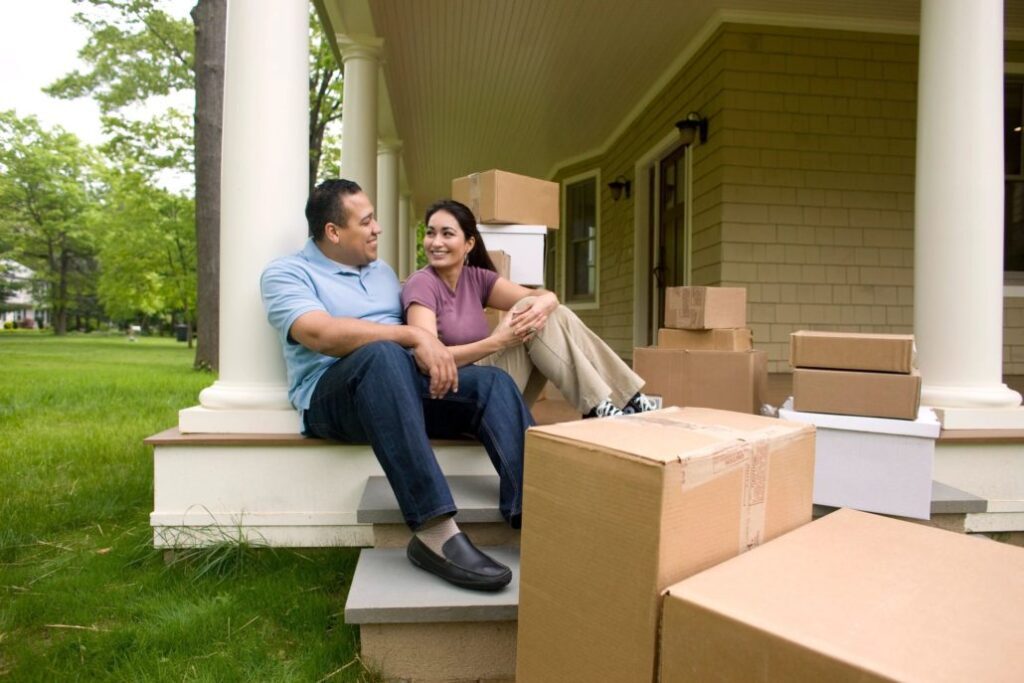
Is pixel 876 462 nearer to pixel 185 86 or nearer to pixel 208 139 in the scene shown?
pixel 208 139

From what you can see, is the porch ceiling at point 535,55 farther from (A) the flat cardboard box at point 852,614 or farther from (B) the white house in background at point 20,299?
(B) the white house in background at point 20,299

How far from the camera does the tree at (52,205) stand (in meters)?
16.9

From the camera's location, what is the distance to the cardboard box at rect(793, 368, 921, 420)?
206 cm

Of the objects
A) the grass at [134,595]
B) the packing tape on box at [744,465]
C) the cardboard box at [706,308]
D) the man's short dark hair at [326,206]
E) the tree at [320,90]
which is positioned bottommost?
the grass at [134,595]

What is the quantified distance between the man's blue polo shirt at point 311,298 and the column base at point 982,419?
78.7 inches

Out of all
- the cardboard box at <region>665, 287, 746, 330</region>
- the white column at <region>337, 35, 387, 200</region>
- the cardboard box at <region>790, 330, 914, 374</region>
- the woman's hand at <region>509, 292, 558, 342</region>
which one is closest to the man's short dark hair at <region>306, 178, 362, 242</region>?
the woman's hand at <region>509, 292, 558, 342</region>

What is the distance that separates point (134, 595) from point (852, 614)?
6.07 feet

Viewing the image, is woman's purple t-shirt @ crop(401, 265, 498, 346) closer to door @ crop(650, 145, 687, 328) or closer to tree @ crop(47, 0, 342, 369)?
door @ crop(650, 145, 687, 328)

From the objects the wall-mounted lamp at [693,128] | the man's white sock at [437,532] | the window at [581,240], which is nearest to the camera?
the man's white sock at [437,532]

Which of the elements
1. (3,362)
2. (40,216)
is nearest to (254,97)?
(3,362)

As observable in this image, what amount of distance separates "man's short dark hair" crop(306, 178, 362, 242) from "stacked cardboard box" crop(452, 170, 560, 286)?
3.51 ft

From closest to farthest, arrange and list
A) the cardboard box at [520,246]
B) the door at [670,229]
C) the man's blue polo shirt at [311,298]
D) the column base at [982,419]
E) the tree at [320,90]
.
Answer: the man's blue polo shirt at [311,298] < the column base at [982,419] < the cardboard box at [520,246] < the door at [670,229] < the tree at [320,90]

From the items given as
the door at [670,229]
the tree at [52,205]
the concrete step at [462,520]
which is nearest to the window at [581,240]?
the door at [670,229]

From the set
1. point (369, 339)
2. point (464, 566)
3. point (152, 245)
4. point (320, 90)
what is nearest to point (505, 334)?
point (369, 339)
